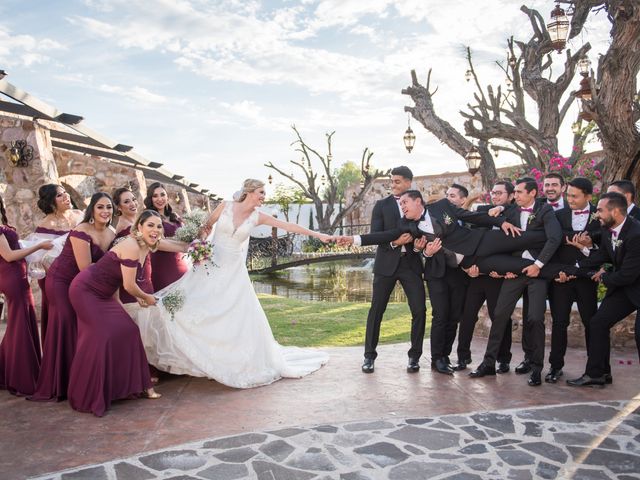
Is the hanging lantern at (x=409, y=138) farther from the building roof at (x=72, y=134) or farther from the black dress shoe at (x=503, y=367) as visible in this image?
the black dress shoe at (x=503, y=367)

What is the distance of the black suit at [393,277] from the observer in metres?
5.67

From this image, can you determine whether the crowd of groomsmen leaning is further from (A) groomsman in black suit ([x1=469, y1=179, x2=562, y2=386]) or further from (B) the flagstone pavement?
(B) the flagstone pavement

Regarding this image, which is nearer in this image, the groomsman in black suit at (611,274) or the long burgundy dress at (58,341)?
the groomsman in black suit at (611,274)

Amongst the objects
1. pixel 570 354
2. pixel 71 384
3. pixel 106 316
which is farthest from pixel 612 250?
pixel 71 384

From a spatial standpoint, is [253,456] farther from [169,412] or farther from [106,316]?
[106,316]

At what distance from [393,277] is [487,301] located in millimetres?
1025

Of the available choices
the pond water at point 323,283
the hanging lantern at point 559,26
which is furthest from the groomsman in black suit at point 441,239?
the pond water at point 323,283

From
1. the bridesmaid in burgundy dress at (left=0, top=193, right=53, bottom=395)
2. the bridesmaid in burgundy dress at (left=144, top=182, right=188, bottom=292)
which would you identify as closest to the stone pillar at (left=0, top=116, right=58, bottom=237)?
the bridesmaid in burgundy dress at (left=144, top=182, right=188, bottom=292)

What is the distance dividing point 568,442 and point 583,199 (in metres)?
2.41

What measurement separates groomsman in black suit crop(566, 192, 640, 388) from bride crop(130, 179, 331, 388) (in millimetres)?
2668

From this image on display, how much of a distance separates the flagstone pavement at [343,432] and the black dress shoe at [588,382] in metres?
0.09

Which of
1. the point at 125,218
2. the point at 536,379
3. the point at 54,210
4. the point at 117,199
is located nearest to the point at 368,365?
the point at 536,379

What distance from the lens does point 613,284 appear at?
496cm

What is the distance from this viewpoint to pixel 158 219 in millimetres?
4848
